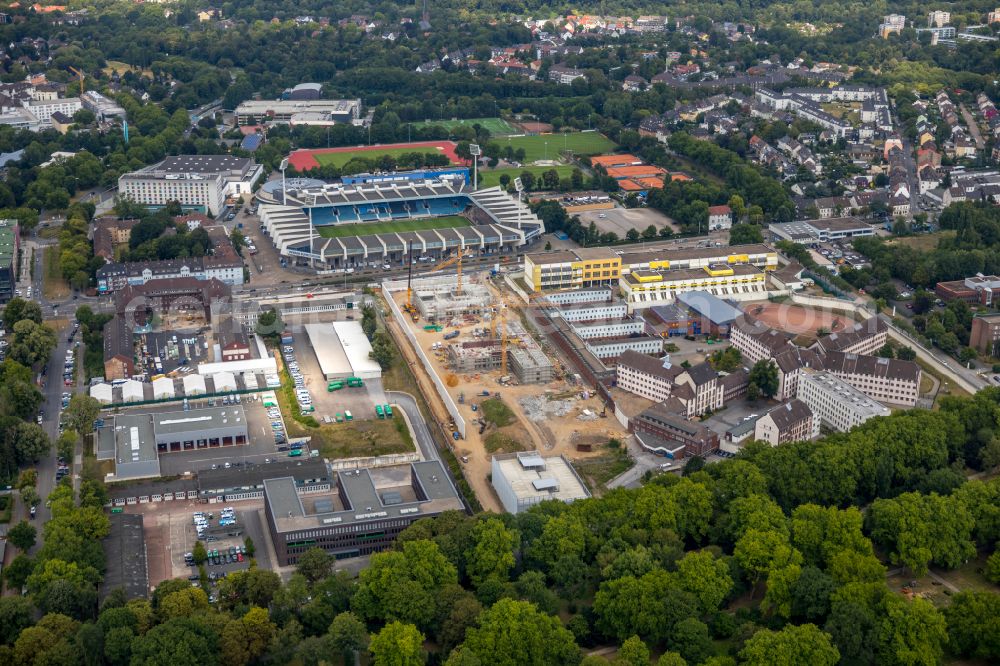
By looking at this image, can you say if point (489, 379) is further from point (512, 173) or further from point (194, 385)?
point (512, 173)

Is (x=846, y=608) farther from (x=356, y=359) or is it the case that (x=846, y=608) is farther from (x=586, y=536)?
(x=356, y=359)

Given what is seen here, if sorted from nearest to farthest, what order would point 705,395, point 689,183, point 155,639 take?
point 155,639 < point 705,395 < point 689,183

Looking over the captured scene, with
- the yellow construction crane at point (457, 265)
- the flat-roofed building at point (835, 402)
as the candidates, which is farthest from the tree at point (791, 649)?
the yellow construction crane at point (457, 265)

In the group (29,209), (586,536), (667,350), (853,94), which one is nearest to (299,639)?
(586,536)

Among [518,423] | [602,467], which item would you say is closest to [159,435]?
[518,423]

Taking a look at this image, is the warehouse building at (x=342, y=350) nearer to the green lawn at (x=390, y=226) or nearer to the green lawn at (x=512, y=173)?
the green lawn at (x=390, y=226)
